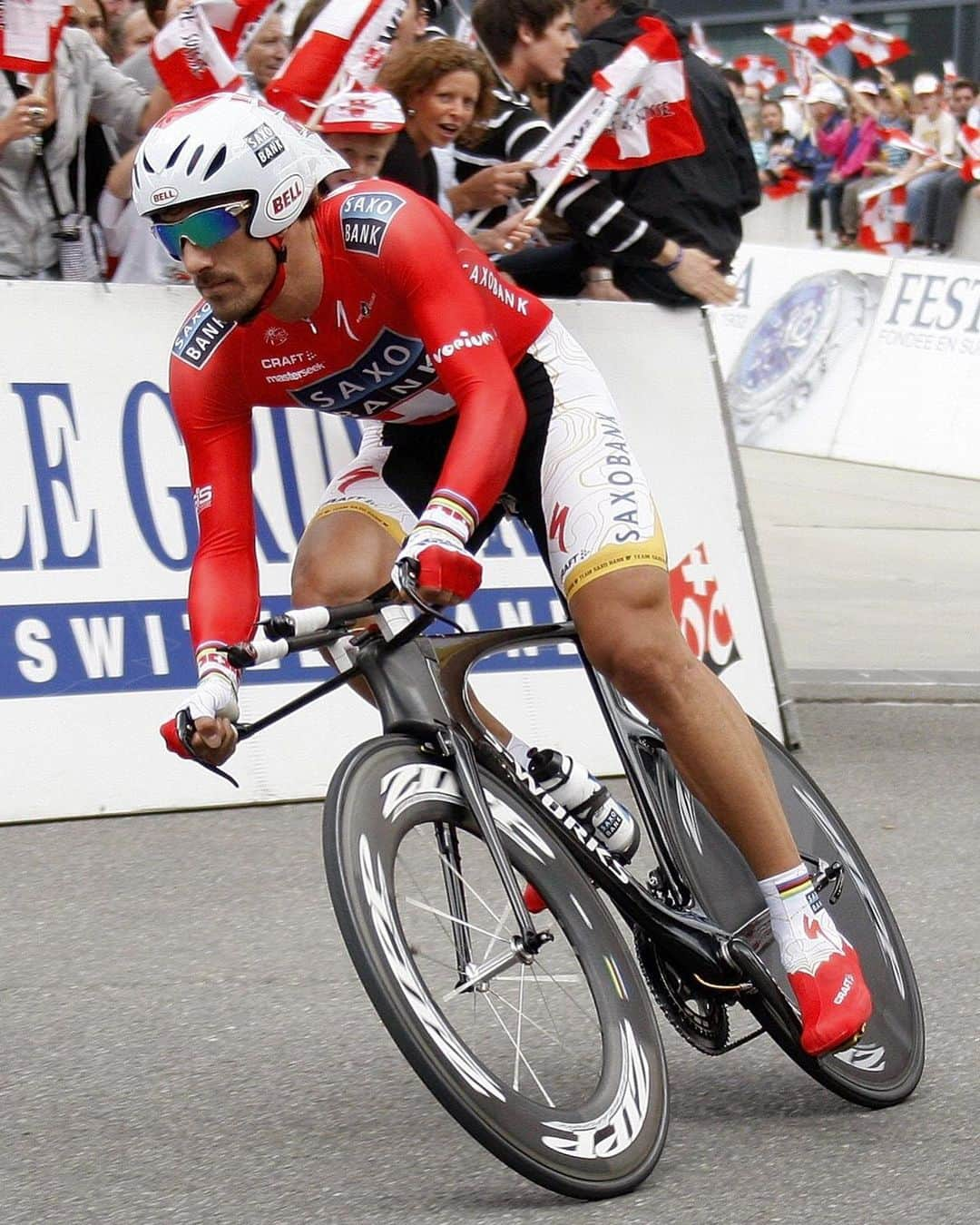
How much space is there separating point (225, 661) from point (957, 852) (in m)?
3.10

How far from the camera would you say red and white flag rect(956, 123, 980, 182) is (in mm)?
19281

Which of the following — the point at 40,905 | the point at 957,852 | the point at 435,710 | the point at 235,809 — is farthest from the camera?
the point at 235,809

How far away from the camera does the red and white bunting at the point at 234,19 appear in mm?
6719

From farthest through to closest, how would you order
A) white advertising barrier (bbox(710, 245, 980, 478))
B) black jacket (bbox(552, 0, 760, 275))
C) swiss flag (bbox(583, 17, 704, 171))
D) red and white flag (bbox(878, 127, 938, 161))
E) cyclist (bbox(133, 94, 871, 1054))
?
red and white flag (bbox(878, 127, 938, 161)) → white advertising barrier (bbox(710, 245, 980, 478)) → black jacket (bbox(552, 0, 760, 275)) → swiss flag (bbox(583, 17, 704, 171)) → cyclist (bbox(133, 94, 871, 1054))

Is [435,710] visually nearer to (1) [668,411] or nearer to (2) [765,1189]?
(2) [765,1189]

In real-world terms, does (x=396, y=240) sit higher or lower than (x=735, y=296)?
higher

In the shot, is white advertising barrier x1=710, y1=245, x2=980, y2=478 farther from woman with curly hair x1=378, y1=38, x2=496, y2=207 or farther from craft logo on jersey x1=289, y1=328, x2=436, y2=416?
craft logo on jersey x1=289, y1=328, x2=436, y2=416

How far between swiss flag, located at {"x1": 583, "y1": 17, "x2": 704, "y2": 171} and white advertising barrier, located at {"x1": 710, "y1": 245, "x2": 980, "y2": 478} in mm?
6748

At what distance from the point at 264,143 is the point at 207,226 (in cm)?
17

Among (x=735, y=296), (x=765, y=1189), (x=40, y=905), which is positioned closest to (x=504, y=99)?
(x=735, y=296)

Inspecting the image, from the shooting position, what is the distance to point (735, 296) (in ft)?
23.7

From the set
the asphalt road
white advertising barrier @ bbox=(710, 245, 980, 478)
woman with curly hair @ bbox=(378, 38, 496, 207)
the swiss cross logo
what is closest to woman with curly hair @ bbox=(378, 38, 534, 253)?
woman with curly hair @ bbox=(378, 38, 496, 207)

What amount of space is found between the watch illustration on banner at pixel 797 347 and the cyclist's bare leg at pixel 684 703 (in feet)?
34.2

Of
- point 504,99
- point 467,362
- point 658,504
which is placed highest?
point 467,362
